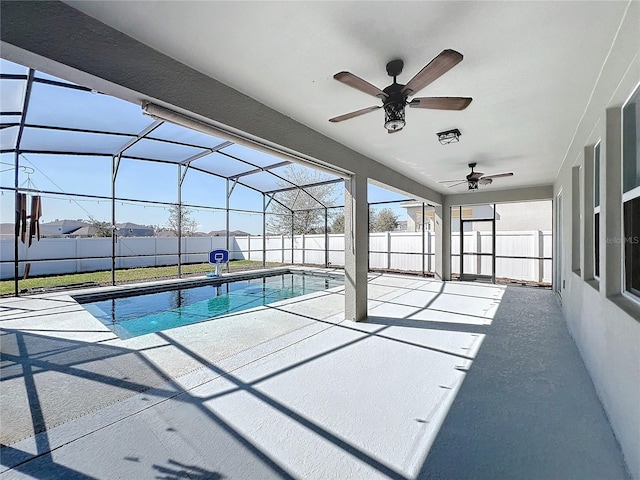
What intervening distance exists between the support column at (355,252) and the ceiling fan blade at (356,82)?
2.26 meters

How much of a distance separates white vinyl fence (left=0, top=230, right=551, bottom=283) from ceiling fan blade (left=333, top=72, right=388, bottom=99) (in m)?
7.51

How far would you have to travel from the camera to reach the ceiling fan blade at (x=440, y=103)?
88.0 inches

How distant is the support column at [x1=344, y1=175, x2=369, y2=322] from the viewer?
170 inches

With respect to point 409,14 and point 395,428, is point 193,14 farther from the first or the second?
point 395,428

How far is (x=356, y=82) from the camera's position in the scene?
203cm

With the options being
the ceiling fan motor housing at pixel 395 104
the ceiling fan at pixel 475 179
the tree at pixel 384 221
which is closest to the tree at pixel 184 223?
the tree at pixel 384 221

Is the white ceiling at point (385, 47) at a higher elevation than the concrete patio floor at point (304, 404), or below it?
higher

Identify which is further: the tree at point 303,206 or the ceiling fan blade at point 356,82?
the tree at point 303,206

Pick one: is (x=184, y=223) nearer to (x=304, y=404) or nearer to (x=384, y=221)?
(x=384, y=221)

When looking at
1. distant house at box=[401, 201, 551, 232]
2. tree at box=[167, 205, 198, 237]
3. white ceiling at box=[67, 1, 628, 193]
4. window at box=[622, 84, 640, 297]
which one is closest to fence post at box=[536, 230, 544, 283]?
distant house at box=[401, 201, 551, 232]

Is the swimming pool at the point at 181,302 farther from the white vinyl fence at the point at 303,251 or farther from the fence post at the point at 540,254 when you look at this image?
the fence post at the point at 540,254

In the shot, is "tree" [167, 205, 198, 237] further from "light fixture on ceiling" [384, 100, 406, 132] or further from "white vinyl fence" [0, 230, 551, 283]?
"light fixture on ceiling" [384, 100, 406, 132]

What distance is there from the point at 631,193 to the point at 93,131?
272 inches

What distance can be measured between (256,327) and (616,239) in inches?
151
